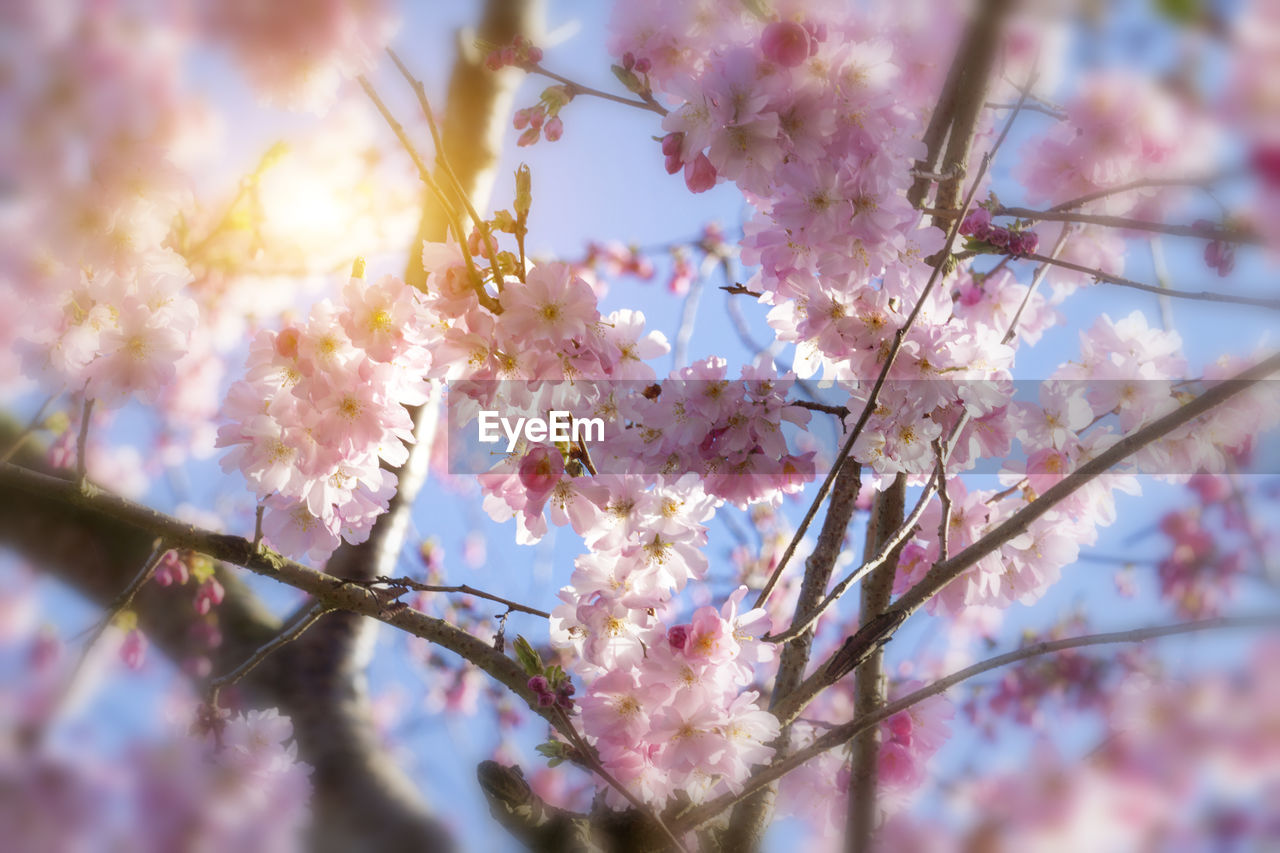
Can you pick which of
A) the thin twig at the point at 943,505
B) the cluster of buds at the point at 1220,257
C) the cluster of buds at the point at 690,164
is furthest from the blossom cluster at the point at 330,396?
the cluster of buds at the point at 1220,257

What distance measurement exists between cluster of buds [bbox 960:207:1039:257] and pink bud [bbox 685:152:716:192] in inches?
14.0

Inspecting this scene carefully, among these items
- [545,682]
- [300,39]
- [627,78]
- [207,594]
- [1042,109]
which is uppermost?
[1042,109]

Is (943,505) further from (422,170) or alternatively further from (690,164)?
(422,170)

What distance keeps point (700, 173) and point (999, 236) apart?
406 millimetres

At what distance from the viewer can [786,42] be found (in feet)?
2.89

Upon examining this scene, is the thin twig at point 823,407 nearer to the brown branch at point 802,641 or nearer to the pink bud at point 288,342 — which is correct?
the brown branch at point 802,641

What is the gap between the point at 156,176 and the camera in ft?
3.33

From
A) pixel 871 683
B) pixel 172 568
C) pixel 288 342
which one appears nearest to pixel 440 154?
pixel 288 342

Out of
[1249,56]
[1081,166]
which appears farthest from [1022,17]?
[1081,166]

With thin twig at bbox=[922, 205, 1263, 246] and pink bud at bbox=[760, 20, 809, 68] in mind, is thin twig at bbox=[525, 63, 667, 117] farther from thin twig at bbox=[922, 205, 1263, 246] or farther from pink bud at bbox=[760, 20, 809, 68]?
thin twig at bbox=[922, 205, 1263, 246]

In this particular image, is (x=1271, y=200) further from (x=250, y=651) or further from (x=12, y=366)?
(x=250, y=651)

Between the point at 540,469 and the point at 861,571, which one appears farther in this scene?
the point at 540,469

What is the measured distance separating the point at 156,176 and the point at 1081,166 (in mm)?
1383

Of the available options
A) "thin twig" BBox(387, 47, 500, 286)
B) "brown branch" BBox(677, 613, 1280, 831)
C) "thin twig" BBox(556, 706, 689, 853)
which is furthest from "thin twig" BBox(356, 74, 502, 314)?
"brown branch" BBox(677, 613, 1280, 831)
